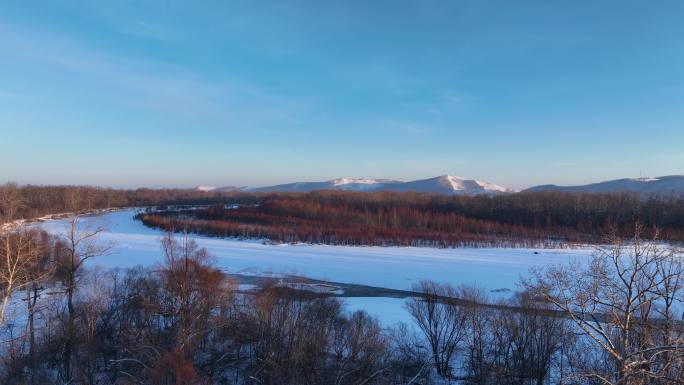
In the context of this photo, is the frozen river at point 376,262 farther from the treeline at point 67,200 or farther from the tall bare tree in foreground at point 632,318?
the treeline at point 67,200

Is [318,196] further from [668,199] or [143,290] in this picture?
[143,290]

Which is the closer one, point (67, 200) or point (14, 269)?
point (14, 269)

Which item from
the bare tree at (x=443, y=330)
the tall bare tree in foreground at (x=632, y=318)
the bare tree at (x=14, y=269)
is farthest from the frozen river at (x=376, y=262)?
the bare tree at (x=14, y=269)

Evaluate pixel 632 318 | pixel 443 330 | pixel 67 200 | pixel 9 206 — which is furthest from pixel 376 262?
pixel 67 200

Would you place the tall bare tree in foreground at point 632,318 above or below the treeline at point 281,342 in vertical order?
above

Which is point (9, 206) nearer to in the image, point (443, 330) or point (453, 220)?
point (443, 330)

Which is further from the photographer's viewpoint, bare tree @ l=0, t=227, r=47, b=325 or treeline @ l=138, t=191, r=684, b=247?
treeline @ l=138, t=191, r=684, b=247

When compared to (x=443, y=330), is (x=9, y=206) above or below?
above

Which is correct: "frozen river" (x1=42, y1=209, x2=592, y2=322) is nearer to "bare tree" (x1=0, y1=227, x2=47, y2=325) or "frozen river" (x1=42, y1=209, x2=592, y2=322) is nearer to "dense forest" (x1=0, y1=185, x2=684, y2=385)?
"dense forest" (x1=0, y1=185, x2=684, y2=385)

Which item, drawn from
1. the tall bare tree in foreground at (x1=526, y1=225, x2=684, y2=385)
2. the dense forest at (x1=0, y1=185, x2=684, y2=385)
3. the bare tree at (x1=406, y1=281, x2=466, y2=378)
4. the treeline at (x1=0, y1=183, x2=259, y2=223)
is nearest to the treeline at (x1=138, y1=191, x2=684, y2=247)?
the treeline at (x1=0, y1=183, x2=259, y2=223)
